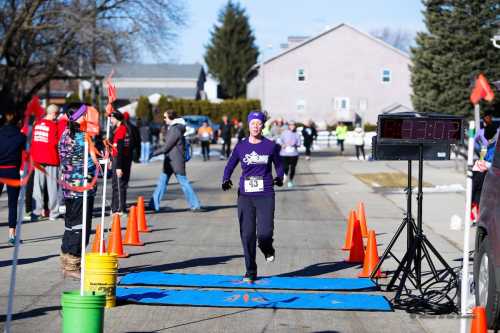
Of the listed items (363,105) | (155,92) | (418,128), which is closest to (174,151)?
(418,128)

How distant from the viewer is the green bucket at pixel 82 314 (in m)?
7.22

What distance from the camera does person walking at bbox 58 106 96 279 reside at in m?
11.0

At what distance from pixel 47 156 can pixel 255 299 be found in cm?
688

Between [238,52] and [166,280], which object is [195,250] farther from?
[238,52]

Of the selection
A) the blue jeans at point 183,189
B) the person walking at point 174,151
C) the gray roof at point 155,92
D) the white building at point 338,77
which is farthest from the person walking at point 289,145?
the gray roof at point 155,92

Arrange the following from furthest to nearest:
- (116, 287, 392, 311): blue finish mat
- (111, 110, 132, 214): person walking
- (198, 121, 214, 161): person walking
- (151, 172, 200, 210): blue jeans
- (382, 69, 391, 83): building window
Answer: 1. (382, 69, 391, 83): building window
2. (198, 121, 214, 161): person walking
3. (151, 172, 200, 210): blue jeans
4. (111, 110, 132, 214): person walking
5. (116, 287, 392, 311): blue finish mat

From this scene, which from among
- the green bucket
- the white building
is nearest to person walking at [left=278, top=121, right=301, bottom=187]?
the green bucket

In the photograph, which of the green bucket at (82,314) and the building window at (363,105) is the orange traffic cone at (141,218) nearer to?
the green bucket at (82,314)

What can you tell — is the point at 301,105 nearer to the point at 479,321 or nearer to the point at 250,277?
the point at 250,277

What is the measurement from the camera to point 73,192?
36.2 feet

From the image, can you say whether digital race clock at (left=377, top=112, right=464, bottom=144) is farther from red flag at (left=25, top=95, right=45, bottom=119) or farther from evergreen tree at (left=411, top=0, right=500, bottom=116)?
evergreen tree at (left=411, top=0, right=500, bottom=116)

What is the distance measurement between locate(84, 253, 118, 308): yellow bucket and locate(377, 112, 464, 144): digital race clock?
324 centimetres

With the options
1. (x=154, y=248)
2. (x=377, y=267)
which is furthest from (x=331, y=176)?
(x=377, y=267)

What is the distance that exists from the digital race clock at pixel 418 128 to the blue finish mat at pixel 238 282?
161 centimetres
